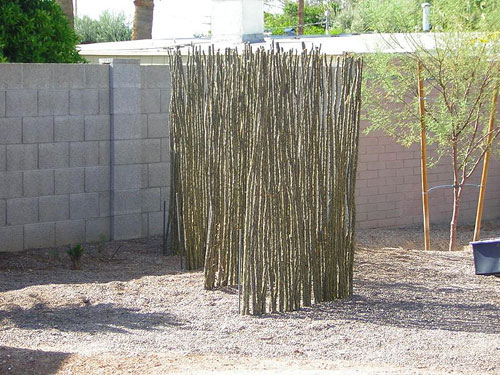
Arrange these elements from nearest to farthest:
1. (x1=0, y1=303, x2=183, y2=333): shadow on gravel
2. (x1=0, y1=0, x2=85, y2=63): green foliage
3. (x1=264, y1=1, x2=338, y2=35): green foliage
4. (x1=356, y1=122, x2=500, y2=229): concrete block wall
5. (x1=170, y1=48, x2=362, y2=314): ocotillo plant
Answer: (x1=0, y1=303, x2=183, y2=333): shadow on gravel → (x1=170, y1=48, x2=362, y2=314): ocotillo plant → (x1=0, y1=0, x2=85, y2=63): green foliage → (x1=356, y1=122, x2=500, y2=229): concrete block wall → (x1=264, y1=1, x2=338, y2=35): green foliage

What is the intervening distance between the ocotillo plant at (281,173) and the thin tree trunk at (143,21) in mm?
16315

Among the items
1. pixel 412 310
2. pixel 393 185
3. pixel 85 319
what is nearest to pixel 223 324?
pixel 85 319

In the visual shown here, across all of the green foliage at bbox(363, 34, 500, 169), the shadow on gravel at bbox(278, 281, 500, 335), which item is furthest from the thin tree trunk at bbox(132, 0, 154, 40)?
the shadow on gravel at bbox(278, 281, 500, 335)

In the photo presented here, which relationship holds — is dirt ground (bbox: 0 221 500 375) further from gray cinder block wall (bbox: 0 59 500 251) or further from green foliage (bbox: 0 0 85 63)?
green foliage (bbox: 0 0 85 63)

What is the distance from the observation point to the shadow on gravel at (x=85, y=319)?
613 centimetres

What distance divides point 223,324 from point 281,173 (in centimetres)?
116

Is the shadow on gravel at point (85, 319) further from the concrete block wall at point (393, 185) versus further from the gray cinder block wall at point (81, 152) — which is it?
the concrete block wall at point (393, 185)

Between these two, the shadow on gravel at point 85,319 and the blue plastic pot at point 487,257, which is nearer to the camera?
the shadow on gravel at point 85,319

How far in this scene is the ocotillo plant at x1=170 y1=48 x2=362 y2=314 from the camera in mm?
6453

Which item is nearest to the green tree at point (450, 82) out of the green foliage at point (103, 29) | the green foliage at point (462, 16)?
the green foliage at point (462, 16)

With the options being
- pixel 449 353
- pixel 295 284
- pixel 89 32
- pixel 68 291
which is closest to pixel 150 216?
pixel 68 291

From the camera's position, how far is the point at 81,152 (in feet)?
30.3

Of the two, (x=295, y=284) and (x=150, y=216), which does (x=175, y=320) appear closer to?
(x=295, y=284)

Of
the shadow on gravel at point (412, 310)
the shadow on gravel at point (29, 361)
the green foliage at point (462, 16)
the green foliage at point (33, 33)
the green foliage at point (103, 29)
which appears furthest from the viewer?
the green foliage at point (103, 29)
